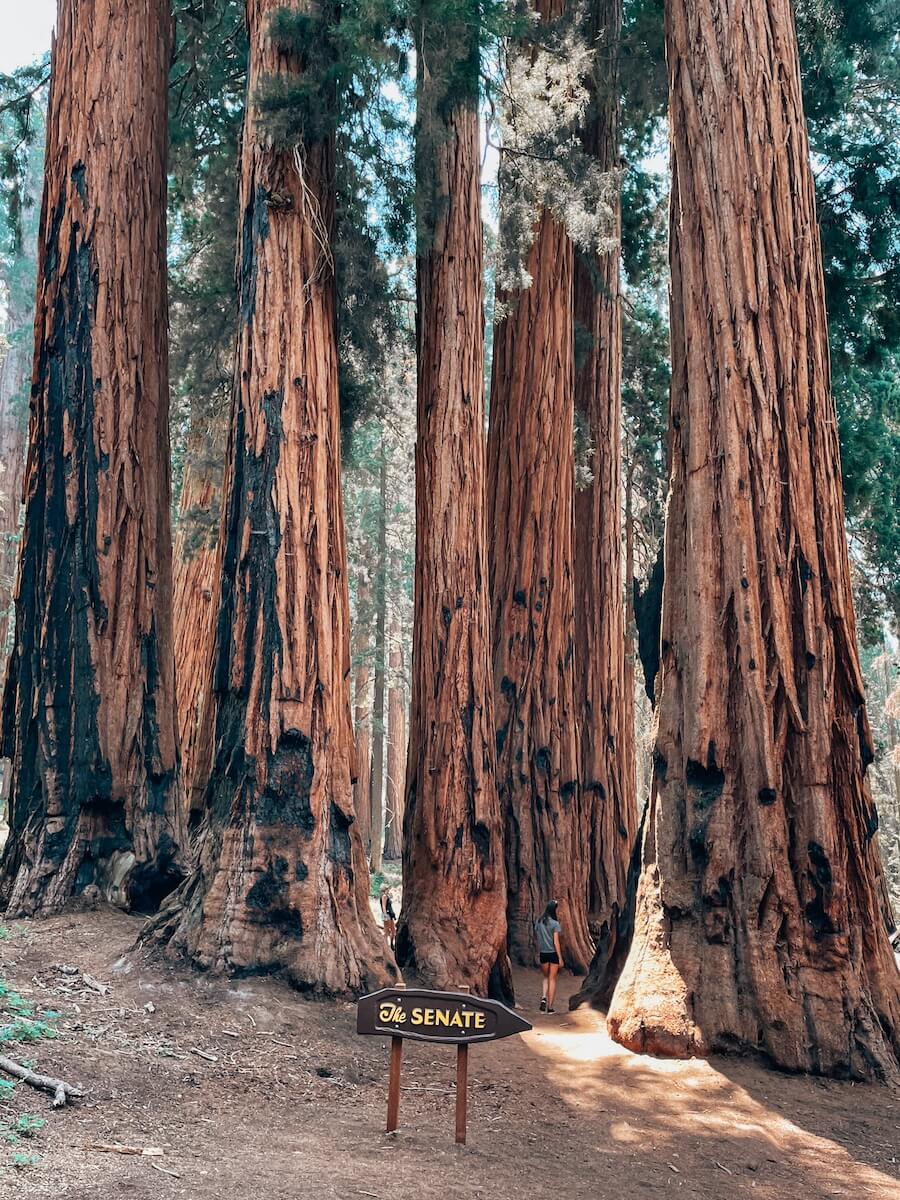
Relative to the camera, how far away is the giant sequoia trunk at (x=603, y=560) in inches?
488

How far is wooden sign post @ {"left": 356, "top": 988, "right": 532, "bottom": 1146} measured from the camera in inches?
182

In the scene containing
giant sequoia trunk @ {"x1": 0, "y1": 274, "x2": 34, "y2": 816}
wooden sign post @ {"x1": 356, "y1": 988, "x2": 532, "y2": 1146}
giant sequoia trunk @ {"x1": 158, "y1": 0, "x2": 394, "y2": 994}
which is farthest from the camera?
giant sequoia trunk @ {"x1": 0, "y1": 274, "x2": 34, "y2": 816}

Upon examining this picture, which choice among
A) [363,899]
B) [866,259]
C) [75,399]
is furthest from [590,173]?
[363,899]

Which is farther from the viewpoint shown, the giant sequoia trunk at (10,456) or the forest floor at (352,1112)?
the giant sequoia trunk at (10,456)

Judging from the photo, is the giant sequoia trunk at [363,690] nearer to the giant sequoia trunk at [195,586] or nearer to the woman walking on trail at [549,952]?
the giant sequoia trunk at [195,586]

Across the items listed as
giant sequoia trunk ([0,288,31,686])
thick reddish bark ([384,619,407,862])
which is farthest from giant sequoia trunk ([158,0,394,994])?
thick reddish bark ([384,619,407,862])

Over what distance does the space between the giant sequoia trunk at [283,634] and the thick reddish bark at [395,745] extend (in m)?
22.7

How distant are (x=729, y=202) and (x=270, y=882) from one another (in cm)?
578

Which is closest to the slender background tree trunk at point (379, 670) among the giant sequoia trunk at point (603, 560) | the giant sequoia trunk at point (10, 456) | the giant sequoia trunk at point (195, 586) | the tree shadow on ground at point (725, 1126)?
the giant sequoia trunk at point (10, 456)

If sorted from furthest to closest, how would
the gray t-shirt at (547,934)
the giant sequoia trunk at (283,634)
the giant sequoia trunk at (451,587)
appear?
the gray t-shirt at (547,934) → the giant sequoia trunk at (451,587) → the giant sequoia trunk at (283,634)

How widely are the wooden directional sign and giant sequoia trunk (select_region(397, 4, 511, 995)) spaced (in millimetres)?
3828

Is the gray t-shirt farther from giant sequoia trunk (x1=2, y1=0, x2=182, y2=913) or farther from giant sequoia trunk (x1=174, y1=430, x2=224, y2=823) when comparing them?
giant sequoia trunk (x1=174, y1=430, x2=224, y2=823)

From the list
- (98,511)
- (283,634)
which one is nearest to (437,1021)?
(283,634)

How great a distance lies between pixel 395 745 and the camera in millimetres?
33312
